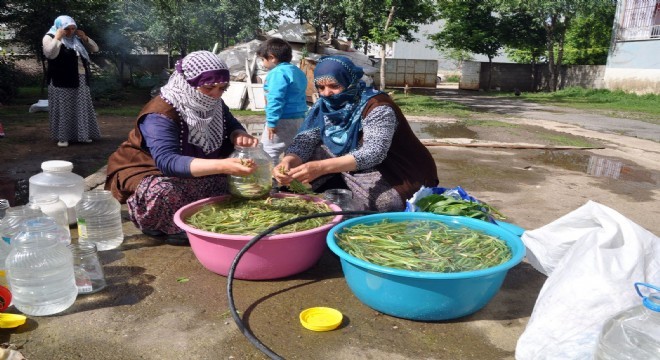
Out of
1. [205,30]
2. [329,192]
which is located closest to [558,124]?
[329,192]

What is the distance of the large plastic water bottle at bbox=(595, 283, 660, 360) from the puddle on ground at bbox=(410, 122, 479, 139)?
7.70 meters

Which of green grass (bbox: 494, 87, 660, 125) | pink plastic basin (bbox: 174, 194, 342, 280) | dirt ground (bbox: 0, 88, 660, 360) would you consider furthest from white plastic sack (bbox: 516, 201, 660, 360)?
green grass (bbox: 494, 87, 660, 125)

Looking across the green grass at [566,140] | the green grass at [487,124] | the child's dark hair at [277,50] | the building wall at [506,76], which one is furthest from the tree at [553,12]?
the child's dark hair at [277,50]

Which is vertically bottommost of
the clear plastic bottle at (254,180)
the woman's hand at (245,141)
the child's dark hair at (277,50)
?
the clear plastic bottle at (254,180)

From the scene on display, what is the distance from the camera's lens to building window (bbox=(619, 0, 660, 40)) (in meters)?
21.3

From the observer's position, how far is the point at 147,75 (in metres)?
19.9

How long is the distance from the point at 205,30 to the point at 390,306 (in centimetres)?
1824

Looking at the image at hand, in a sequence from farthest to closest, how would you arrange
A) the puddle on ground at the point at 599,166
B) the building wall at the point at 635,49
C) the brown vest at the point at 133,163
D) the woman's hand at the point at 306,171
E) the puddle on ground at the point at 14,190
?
the building wall at the point at 635,49, the puddle on ground at the point at 599,166, the puddle on ground at the point at 14,190, the brown vest at the point at 133,163, the woman's hand at the point at 306,171

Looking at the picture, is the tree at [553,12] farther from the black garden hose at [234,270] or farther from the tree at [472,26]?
the black garden hose at [234,270]

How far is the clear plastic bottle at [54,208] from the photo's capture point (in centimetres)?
331

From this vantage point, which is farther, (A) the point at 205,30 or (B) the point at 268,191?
(A) the point at 205,30

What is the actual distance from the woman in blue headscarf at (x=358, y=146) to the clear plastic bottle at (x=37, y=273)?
1.35m

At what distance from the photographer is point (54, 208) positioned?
11.0 feet

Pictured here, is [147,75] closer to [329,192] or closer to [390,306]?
[329,192]
